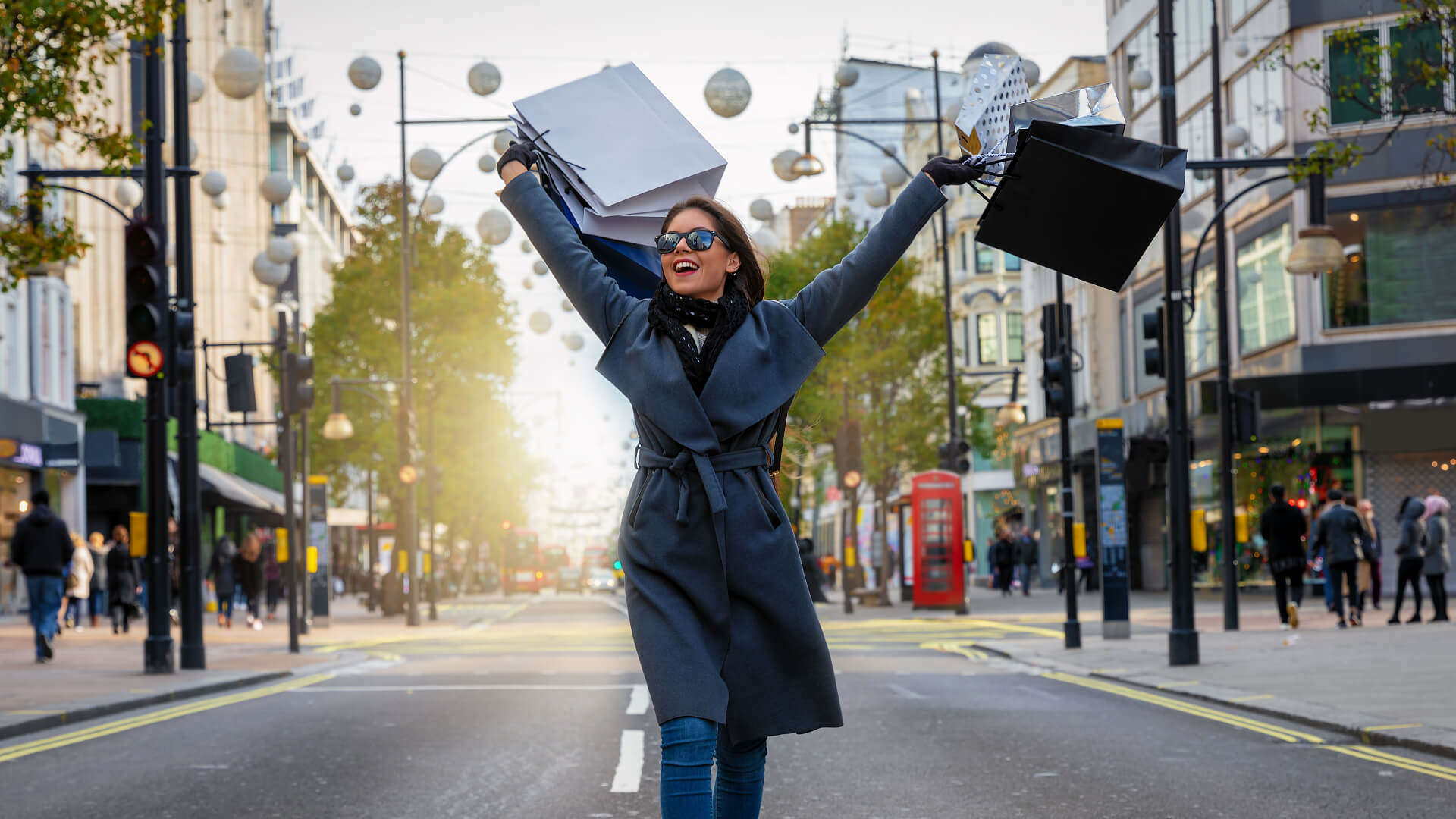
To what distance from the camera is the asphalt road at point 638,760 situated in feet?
25.7

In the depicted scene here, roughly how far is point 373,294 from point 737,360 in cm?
4359

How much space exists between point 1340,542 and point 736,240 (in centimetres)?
2035

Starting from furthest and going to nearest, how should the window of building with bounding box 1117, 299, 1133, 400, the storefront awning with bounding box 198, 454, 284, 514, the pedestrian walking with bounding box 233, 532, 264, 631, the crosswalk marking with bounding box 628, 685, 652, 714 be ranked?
the window of building with bounding box 1117, 299, 1133, 400 < the storefront awning with bounding box 198, 454, 284, 514 < the pedestrian walking with bounding box 233, 532, 264, 631 < the crosswalk marking with bounding box 628, 685, 652, 714

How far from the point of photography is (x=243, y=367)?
23.2 metres

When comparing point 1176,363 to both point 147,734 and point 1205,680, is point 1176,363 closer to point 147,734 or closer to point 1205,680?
point 1205,680

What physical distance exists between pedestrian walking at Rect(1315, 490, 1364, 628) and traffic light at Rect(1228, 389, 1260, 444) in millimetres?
1682

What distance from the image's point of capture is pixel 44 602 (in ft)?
65.7

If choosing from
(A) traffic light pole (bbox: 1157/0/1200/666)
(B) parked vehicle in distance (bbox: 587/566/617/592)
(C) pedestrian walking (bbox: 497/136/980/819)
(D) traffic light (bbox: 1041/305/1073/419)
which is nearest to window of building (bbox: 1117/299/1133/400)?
(D) traffic light (bbox: 1041/305/1073/419)

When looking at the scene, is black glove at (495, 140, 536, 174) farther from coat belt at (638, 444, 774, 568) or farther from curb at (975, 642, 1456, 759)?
curb at (975, 642, 1456, 759)

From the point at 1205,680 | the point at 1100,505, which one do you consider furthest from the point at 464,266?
the point at 1205,680

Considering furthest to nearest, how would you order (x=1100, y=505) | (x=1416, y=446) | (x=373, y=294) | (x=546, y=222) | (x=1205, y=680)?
(x=373, y=294)
(x=1416, y=446)
(x=1100, y=505)
(x=1205, y=680)
(x=546, y=222)

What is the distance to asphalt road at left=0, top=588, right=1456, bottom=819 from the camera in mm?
7844

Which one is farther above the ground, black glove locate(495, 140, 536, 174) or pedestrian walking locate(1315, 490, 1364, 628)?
black glove locate(495, 140, 536, 174)

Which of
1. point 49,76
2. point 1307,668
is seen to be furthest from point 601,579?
point 49,76
